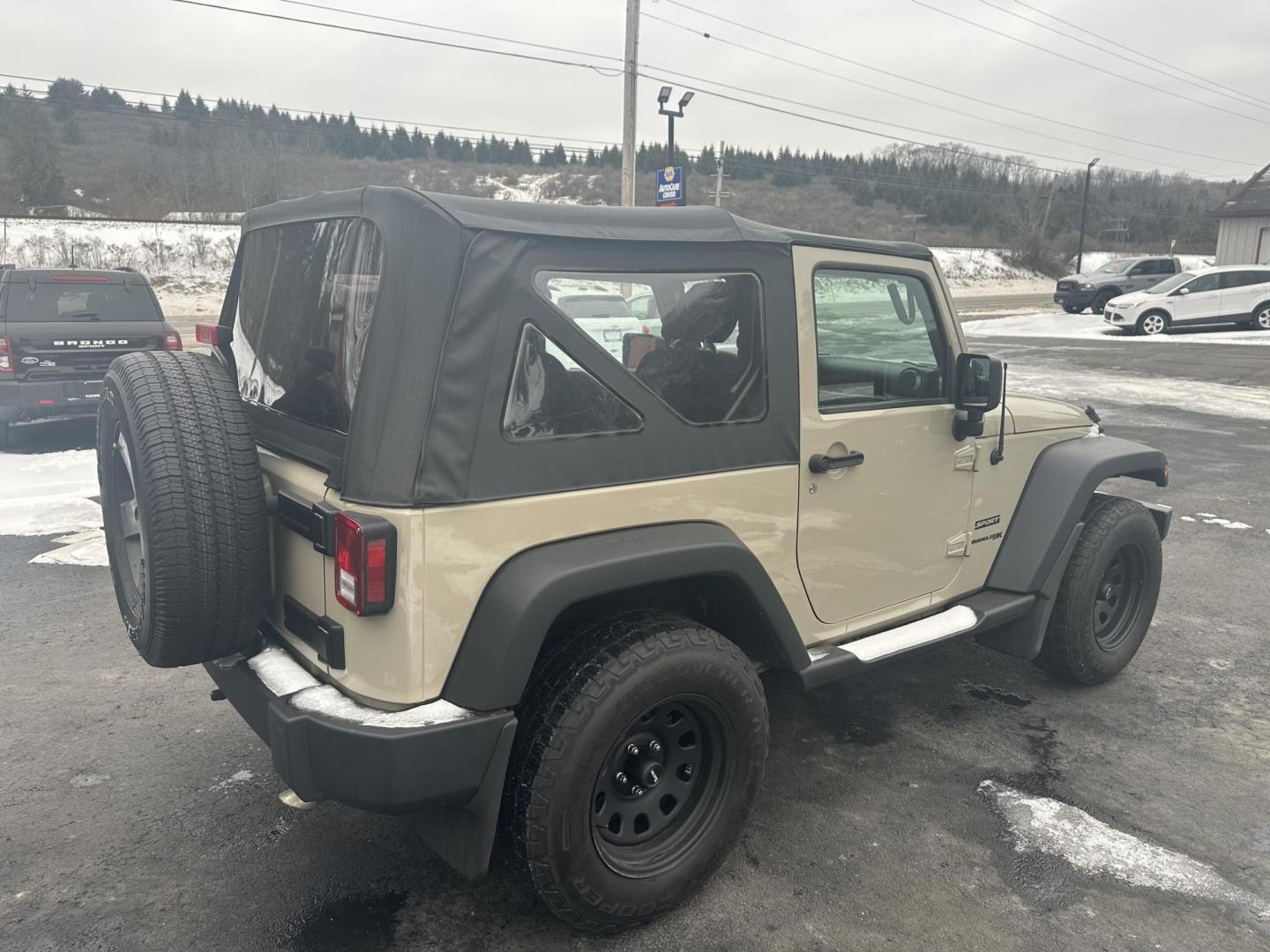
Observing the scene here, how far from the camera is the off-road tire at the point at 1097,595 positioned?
3936mm

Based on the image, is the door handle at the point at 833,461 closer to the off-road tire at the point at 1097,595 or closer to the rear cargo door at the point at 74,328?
the off-road tire at the point at 1097,595

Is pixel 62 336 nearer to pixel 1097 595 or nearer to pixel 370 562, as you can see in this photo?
pixel 370 562

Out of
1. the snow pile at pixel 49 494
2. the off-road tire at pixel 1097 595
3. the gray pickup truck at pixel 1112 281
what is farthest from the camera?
Answer: the gray pickup truck at pixel 1112 281

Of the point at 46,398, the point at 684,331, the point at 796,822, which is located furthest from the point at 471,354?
the point at 46,398

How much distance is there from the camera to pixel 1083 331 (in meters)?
24.4

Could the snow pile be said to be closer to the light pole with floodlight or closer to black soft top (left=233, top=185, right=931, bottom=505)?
black soft top (left=233, top=185, right=931, bottom=505)

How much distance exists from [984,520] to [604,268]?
6.87 feet

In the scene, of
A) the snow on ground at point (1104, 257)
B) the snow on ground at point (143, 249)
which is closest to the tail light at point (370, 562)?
the snow on ground at point (143, 249)

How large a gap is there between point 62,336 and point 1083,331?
78.0 ft

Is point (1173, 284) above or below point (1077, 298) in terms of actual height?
above

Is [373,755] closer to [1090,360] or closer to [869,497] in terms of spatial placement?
[869,497]

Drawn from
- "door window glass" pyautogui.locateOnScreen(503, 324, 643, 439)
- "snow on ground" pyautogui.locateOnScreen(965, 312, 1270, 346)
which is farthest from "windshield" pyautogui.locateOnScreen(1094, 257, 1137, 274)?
"door window glass" pyautogui.locateOnScreen(503, 324, 643, 439)

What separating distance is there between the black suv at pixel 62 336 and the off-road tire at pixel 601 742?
25.3 ft

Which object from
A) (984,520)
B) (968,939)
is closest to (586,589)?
(968,939)
